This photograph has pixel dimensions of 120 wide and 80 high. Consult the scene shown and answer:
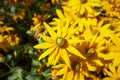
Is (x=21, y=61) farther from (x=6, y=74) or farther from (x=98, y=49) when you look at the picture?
(x=98, y=49)

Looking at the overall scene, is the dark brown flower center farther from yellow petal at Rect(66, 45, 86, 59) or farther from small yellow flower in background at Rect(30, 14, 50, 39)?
small yellow flower in background at Rect(30, 14, 50, 39)

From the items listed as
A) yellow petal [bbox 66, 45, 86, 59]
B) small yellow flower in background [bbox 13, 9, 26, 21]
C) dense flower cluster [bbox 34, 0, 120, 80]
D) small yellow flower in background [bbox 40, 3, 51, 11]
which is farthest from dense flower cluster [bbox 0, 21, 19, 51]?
yellow petal [bbox 66, 45, 86, 59]

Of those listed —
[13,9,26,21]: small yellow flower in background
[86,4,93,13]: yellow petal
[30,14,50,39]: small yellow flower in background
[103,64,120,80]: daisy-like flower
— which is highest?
[86,4,93,13]: yellow petal

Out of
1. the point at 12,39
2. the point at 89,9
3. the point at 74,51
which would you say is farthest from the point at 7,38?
the point at 74,51

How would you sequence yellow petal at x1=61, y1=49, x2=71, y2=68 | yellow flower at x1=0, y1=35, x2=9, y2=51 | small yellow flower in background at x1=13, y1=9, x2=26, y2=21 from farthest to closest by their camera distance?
small yellow flower in background at x1=13, y1=9, x2=26, y2=21, yellow flower at x1=0, y1=35, x2=9, y2=51, yellow petal at x1=61, y1=49, x2=71, y2=68

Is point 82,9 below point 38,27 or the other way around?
the other way around

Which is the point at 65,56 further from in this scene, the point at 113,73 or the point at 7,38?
the point at 7,38

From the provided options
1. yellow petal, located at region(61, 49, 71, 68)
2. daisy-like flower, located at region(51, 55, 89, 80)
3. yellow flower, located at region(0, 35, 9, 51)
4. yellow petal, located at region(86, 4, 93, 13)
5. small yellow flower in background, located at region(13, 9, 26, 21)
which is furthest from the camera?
small yellow flower in background, located at region(13, 9, 26, 21)

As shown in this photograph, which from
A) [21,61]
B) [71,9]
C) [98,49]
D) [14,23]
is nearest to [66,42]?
[98,49]

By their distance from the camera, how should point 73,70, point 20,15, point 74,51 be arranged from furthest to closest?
point 20,15, point 73,70, point 74,51
